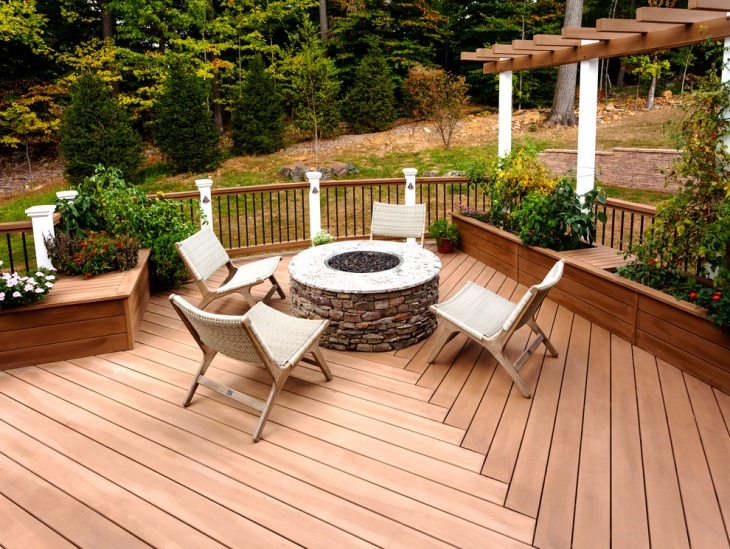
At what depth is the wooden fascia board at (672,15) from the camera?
3934mm

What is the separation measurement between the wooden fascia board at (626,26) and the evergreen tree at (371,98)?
1194 cm

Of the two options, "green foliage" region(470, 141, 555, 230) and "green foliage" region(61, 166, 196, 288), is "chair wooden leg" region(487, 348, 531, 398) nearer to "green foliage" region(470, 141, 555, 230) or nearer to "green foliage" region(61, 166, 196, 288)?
"green foliage" region(470, 141, 555, 230)

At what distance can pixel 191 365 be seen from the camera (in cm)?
392

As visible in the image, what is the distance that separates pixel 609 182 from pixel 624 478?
10.0m

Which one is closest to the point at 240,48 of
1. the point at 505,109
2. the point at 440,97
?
the point at 440,97

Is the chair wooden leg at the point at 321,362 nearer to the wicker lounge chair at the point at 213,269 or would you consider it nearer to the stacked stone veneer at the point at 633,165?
the wicker lounge chair at the point at 213,269

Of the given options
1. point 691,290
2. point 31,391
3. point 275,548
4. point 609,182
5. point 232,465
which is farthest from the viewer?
point 609,182

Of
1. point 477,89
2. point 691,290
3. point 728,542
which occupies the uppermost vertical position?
point 477,89

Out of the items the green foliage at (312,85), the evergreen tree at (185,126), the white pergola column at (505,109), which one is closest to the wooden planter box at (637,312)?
the white pergola column at (505,109)

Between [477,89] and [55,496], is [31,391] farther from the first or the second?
[477,89]

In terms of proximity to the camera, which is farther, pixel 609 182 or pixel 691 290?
pixel 609 182

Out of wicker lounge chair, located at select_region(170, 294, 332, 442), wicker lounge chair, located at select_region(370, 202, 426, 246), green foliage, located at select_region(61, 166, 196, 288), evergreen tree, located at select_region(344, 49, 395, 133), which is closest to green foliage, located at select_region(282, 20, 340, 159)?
evergreen tree, located at select_region(344, 49, 395, 133)

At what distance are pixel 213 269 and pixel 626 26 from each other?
407 cm

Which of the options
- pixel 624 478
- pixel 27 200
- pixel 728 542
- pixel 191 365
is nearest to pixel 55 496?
pixel 191 365
